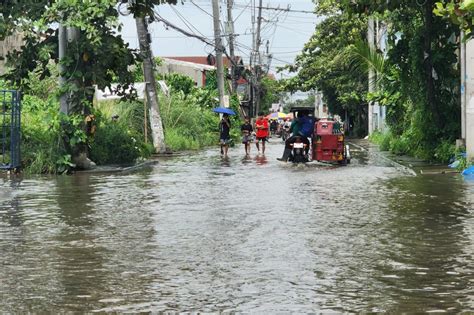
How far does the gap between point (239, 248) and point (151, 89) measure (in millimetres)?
28202

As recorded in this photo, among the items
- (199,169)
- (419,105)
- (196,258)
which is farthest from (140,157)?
(196,258)

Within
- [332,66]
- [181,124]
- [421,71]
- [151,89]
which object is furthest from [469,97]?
[332,66]

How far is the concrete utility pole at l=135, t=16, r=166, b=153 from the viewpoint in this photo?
124 feet

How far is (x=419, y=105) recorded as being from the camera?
31891 mm

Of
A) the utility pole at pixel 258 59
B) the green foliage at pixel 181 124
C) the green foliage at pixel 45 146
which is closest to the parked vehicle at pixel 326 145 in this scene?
the green foliage at pixel 45 146

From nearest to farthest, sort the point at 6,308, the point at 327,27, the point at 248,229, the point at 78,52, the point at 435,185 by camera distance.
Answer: the point at 6,308 < the point at 248,229 < the point at 435,185 < the point at 78,52 < the point at 327,27

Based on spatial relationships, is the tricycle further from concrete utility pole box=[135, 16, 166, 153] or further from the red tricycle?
concrete utility pole box=[135, 16, 166, 153]

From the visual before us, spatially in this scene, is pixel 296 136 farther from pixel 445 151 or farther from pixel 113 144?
pixel 113 144

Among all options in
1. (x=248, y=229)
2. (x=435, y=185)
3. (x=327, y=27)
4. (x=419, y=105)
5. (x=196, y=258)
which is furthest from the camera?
(x=327, y=27)

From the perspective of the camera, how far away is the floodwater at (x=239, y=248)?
8203mm

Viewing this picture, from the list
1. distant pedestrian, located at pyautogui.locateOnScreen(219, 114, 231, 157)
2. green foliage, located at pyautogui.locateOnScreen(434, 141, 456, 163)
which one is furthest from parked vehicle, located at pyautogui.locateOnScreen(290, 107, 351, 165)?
distant pedestrian, located at pyautogui.locateOnScreen(219, 114, 231, 157)

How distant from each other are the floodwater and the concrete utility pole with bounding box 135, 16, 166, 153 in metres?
17.5

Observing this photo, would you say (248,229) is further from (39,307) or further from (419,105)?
(419,105)

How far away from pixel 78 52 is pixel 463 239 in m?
16.8
